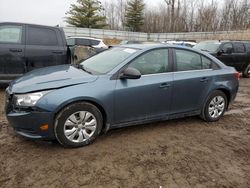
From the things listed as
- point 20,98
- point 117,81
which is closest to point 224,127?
point 117,81

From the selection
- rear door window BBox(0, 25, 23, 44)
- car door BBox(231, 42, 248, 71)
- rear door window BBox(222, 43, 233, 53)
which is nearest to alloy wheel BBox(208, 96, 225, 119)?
rear door window BBox(0, 25, 23, 44)

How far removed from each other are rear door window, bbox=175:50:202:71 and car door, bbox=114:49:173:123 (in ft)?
0.74

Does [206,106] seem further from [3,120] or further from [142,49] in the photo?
[3,120]

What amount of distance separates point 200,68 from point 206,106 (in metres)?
0.74

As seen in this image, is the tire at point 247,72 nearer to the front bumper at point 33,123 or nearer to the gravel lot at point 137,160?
the gravel lot at point 137,160

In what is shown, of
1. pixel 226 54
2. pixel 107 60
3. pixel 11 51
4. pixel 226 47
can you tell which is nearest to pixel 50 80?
pixel 107 60

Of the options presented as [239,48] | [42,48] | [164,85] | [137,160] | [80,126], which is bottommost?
[137,160]

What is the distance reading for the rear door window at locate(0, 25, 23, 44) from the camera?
6750 millimetres

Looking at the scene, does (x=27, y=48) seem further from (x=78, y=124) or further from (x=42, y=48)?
(x=78, y=124)

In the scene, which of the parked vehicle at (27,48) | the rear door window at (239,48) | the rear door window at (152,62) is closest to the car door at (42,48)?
the parked vehicle at (27,48)

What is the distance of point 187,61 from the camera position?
4902 mm

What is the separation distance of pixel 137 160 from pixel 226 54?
900cm

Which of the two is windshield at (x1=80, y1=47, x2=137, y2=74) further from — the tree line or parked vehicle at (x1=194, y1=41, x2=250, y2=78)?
the tree line

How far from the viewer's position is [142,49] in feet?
14.8
